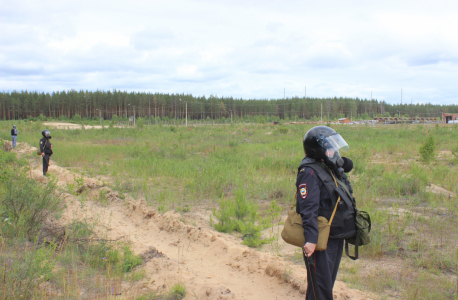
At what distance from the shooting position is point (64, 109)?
8994cm

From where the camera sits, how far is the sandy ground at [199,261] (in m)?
3.94

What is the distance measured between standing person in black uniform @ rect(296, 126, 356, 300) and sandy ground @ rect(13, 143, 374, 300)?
4.31 feet

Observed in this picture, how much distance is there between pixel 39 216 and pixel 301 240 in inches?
188

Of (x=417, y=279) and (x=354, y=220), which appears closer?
(x=354, y=220)

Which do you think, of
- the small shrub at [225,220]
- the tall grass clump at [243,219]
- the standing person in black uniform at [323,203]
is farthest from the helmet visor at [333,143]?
the small shrub at [225,220]

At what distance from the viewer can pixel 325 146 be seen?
276 cm

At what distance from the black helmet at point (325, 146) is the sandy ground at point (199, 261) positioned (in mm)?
1988

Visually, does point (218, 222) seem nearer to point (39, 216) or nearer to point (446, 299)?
point (39, 216)

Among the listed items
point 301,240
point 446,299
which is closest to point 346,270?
point 446,299

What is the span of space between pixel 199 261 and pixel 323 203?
3.01 m

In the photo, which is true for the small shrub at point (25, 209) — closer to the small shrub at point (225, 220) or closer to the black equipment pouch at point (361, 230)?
the small shrub at point (225, 220)

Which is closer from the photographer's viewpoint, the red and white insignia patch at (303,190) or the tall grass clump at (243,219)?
the red and white insignia patch at (303,190)

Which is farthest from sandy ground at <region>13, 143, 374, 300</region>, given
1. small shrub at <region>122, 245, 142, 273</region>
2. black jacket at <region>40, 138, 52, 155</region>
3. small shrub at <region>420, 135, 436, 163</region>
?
small shrub at <region>420, 135, 436, 163</region>

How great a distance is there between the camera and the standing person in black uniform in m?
2.57
